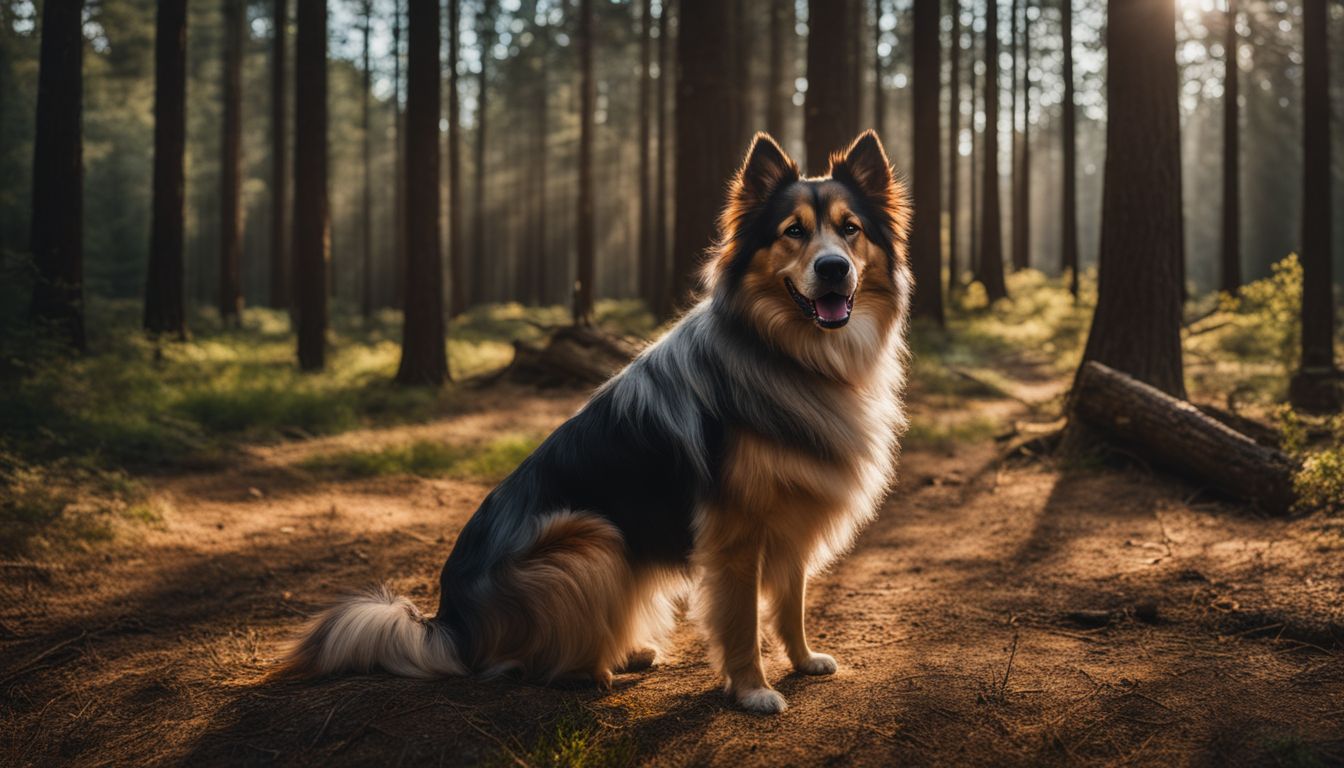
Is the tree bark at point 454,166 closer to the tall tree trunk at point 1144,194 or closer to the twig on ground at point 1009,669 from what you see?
the tall tree trunk at point 1144,194

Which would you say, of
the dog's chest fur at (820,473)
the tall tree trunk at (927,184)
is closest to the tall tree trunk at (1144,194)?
the dog's chest fur at (820,473)

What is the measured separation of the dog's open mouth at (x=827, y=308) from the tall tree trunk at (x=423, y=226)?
36.1 feet

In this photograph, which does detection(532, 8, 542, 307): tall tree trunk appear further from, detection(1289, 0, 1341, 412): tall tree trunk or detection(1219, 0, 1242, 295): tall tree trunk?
detection(1289, 0, 1341, 412): tall tree trunk

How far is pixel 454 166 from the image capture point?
89.0 feet

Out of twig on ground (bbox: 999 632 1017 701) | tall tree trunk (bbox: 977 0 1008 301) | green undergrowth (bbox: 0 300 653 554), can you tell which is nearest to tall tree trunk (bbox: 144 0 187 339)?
green undergrowth (bbox: 0 300 653 554)

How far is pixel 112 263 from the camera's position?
3161 centimetres

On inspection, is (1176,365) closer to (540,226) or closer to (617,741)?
(617,741)

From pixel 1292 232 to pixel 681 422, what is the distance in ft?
177

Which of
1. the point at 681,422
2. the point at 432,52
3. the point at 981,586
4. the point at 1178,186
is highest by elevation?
the point at 432,52

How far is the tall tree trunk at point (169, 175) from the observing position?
1505cm

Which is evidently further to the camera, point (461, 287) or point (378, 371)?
point (461, 287)

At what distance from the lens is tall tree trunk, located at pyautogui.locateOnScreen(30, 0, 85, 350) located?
38.1 ft

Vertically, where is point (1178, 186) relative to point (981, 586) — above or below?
above

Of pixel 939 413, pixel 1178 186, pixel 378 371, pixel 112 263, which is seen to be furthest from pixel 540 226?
pixel 1178 186
